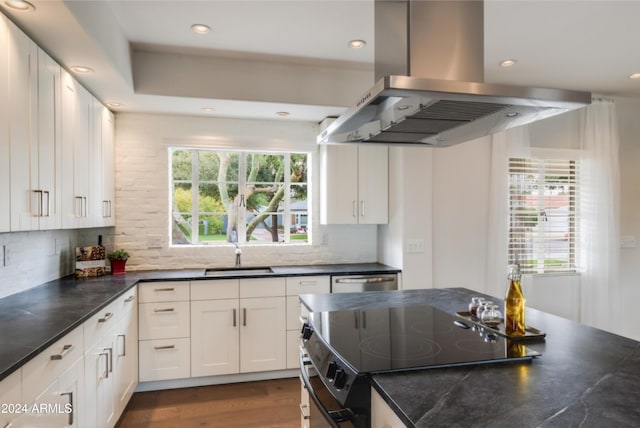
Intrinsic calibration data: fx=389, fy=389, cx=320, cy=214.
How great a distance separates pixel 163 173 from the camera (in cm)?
366

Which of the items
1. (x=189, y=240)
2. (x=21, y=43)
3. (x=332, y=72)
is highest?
(x=332, y=72)

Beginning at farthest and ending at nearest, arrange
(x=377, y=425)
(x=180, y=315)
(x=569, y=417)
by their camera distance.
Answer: (x=180, y=315)
(x=377, y=425)
(x=569, y=417)

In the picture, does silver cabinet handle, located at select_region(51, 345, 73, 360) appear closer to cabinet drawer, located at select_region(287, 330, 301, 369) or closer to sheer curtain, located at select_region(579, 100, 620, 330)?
cabinet drawer, located at select_region(287, 330, 301, 369)

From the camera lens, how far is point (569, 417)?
956 mm

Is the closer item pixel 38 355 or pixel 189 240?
pixel 38 355

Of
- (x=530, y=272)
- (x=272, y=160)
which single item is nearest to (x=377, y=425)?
(x=272, y=160)

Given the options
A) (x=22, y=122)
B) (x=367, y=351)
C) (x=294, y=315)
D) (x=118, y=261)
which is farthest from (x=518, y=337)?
(x=118, y=261)

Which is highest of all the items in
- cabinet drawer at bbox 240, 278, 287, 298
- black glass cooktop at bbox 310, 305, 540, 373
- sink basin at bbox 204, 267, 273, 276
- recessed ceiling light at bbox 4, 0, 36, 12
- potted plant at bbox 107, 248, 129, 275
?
recessed ceiling light at bbox 4, 0, 36, 12

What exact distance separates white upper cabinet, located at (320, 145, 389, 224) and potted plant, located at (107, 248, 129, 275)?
5.98 ft

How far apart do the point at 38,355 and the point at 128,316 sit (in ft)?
4.64

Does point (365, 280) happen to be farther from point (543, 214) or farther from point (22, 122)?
point (22, 122)

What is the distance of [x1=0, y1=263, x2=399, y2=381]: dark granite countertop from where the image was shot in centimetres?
145

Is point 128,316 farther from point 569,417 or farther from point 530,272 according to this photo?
point 530,272

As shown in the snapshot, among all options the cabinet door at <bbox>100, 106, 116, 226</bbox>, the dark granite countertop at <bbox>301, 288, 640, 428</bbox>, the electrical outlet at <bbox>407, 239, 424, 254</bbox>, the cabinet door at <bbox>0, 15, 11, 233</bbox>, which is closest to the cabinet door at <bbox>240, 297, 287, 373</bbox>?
the electrical outlet at <bbox>407, 239, 424, 254</bbox>
